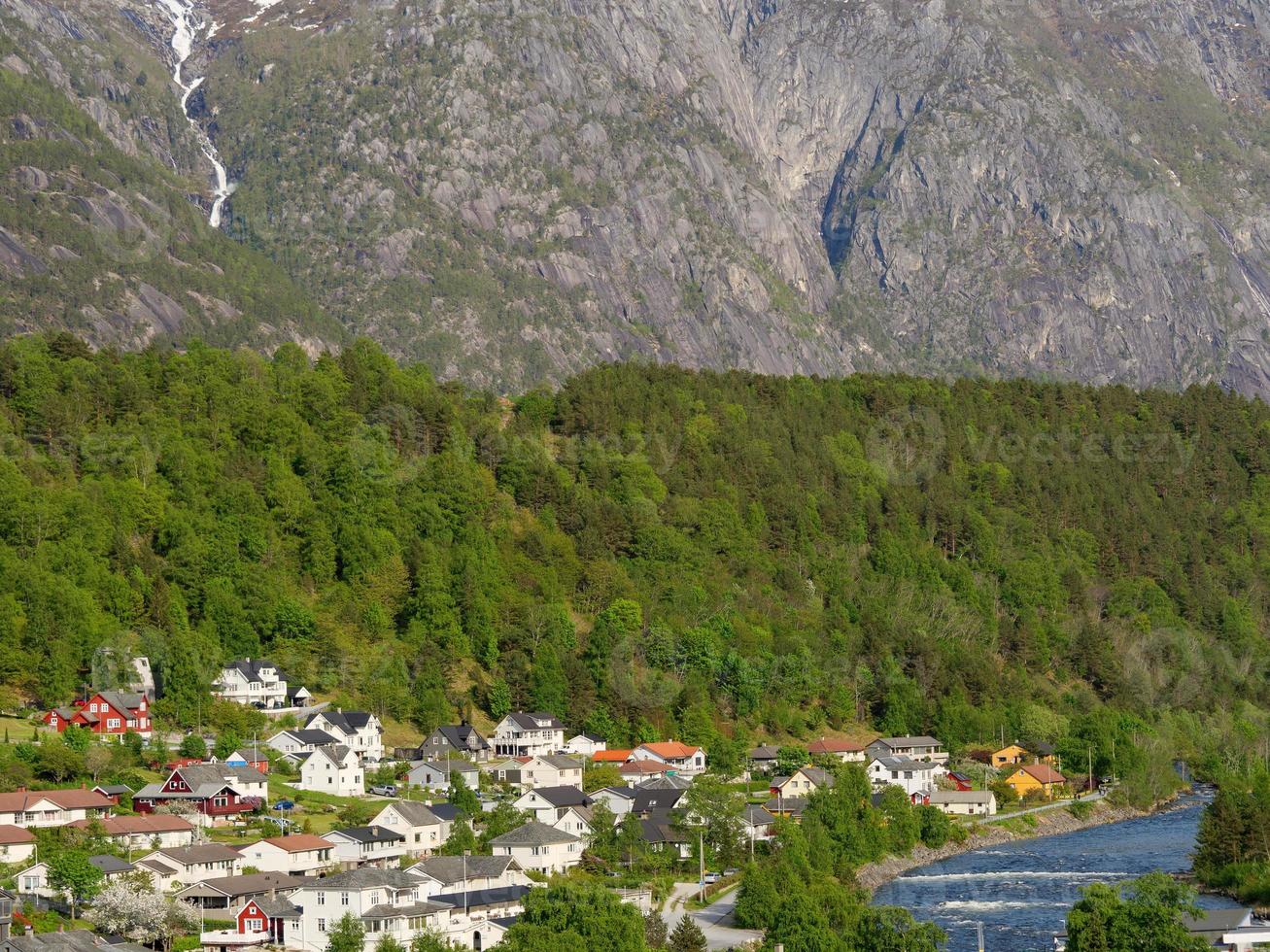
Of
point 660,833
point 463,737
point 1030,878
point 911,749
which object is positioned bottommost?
point 1030,878

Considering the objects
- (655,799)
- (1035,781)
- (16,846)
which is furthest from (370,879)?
(1035,781)

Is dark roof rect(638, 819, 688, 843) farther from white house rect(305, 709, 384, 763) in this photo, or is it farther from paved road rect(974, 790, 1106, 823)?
paved road rect(974, 790, 1106, 823)

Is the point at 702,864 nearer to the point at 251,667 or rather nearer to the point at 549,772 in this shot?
the point at 549,772

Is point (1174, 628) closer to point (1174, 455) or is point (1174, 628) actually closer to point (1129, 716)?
point (1129, 716)

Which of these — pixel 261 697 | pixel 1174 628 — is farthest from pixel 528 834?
pixel 1174 628

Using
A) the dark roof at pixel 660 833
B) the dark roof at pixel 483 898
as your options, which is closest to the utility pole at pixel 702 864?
the dark roof at pixel 660 833

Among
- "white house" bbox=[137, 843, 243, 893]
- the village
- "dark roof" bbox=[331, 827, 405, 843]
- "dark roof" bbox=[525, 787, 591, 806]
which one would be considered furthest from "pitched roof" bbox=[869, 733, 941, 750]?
"white house" bbox=[137, 843, 243, 893]

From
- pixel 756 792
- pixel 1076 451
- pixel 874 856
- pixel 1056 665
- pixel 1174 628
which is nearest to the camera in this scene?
pixel 874 856

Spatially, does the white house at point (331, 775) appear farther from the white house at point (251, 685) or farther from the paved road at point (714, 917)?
the paved road at point (714, 917)
